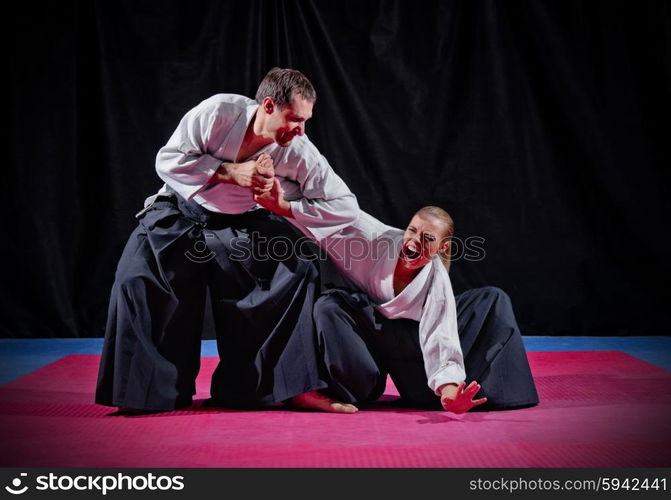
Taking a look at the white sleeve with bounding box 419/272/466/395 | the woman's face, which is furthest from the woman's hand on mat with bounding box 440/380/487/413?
the woman's face

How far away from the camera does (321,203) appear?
2.76 meters

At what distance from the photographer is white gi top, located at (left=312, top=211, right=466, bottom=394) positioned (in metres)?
2.52

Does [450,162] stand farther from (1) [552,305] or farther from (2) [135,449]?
(2) [135,449]

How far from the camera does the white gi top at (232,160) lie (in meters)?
2.62

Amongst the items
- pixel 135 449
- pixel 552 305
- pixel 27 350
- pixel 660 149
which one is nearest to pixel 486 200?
pixel 552 305

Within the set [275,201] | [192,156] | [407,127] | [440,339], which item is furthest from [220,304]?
[407,127]

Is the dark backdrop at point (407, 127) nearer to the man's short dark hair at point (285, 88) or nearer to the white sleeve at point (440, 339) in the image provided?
the man's short dark hair at point (285, 88)

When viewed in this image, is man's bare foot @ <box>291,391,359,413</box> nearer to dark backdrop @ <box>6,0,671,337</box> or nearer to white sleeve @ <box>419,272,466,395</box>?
white sleeve @ <box>419,272,466,395</box>

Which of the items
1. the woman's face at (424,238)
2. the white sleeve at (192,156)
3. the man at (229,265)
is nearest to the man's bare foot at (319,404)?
the man at (229,265)

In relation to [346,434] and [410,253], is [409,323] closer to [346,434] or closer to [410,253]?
[410,253]

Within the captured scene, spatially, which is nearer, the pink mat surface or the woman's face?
the pink mat surface

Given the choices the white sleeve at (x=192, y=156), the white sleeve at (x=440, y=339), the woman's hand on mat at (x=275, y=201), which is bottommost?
the white sleeve at (x=440, y=339)

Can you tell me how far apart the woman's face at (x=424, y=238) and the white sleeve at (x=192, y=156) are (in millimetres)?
673

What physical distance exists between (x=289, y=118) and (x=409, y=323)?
79cm
